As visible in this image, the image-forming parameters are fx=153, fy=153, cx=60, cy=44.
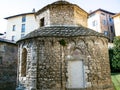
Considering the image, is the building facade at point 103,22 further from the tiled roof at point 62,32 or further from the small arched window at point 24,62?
the small arched window at point 24,62

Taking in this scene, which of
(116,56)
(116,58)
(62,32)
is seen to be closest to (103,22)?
(116,56)

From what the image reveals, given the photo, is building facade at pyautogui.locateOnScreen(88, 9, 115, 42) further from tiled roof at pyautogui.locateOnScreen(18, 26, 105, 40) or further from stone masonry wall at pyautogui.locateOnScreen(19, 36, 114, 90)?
stone masonry wall at pyautogui.locateOnScreen(19, 36, 114, 90)

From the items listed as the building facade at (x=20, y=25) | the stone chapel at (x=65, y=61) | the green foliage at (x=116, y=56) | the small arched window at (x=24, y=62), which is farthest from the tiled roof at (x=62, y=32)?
the building facade at (x=20, y=25)

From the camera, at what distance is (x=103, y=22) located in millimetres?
32844

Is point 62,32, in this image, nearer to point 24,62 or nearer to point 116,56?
point 24,62

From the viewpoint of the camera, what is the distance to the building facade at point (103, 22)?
3244cm

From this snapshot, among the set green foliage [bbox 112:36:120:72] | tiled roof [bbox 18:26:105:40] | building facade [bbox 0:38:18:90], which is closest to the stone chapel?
tiled roof [bbox 18:26:105:40]

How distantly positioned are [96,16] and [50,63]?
2559cm

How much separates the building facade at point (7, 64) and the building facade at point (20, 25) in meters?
14.1

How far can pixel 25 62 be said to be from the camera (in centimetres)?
1185

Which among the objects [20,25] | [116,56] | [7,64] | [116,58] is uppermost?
[20,25]

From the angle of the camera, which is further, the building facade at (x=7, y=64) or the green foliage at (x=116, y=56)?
the green foliage at (x=116, y=56)

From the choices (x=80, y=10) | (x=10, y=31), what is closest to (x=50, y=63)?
(x=80, y=10)

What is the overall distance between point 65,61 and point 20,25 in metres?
26.3
